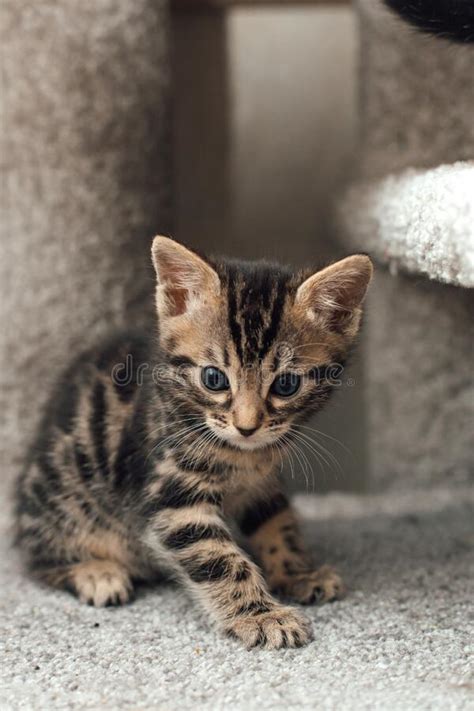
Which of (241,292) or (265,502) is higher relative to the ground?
(241,292)

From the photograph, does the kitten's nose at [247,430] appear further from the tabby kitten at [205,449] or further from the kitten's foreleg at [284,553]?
the kitten's foreleg at [284,553]

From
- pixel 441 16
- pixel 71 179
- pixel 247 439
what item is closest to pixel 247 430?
pixel 247 439

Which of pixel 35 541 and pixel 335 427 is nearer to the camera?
pixel 35 541

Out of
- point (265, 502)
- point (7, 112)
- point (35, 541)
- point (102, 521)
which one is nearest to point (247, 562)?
point (265, 502)

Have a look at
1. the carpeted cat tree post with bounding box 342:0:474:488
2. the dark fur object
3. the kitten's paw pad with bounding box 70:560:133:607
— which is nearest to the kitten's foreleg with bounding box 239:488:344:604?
the kitten's paw pad with bounding box 70:560:133:607

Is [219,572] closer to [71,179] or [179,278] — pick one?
[179,278]

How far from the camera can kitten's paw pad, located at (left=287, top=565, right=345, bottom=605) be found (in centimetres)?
151

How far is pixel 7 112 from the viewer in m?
1.89

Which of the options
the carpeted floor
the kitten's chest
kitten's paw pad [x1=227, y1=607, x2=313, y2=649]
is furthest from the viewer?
the kitten's chest

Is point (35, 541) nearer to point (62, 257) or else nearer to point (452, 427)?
point (62, 257)

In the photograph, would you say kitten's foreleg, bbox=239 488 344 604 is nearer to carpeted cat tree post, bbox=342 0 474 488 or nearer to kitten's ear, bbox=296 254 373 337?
kitten's ear, bbox=296 254 373 337

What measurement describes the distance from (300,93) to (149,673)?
1.79 meters

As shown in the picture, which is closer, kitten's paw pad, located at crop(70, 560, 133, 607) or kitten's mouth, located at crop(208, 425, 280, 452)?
kitten's mouth, located at crop(208, 425, 280, 452)

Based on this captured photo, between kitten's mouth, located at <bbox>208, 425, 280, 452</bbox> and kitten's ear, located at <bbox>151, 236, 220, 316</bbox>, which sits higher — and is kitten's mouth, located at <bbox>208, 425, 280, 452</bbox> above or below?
below
